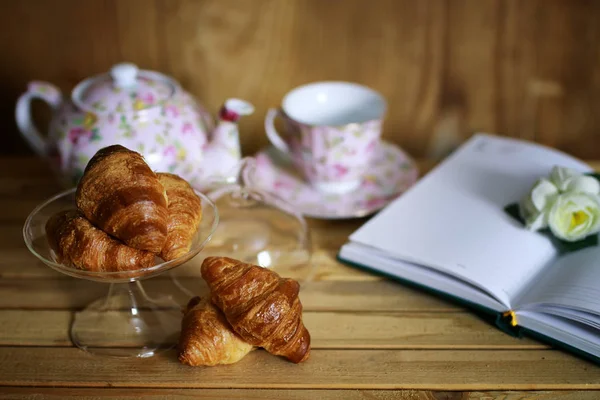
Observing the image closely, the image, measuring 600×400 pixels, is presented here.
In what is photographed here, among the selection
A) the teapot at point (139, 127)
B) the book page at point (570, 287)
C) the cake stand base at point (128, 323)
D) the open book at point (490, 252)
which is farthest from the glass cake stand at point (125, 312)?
the book page at point (570, 287)

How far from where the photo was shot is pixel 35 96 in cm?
89

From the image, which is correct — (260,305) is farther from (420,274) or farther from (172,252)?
(420,274)

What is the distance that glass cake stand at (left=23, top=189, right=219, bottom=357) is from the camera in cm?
69

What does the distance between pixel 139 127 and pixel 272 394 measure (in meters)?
0.39

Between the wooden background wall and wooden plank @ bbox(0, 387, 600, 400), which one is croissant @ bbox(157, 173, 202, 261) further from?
the wooden background wall

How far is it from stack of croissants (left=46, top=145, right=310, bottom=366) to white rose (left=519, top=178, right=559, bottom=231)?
0.33 metres

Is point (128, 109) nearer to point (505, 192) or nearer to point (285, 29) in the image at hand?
point (285, 29)

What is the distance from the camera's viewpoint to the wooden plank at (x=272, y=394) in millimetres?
628

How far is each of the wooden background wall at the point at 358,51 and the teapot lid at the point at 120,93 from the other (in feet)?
0.66

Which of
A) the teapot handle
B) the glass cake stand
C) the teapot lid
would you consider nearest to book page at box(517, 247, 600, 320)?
the glass cake stand

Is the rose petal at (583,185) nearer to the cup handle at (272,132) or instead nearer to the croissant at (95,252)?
the cup handle at (272,132)

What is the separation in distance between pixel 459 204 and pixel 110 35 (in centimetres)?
62

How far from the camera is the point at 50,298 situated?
783 millimetres

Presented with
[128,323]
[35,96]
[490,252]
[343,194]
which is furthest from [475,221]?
[35,96]
